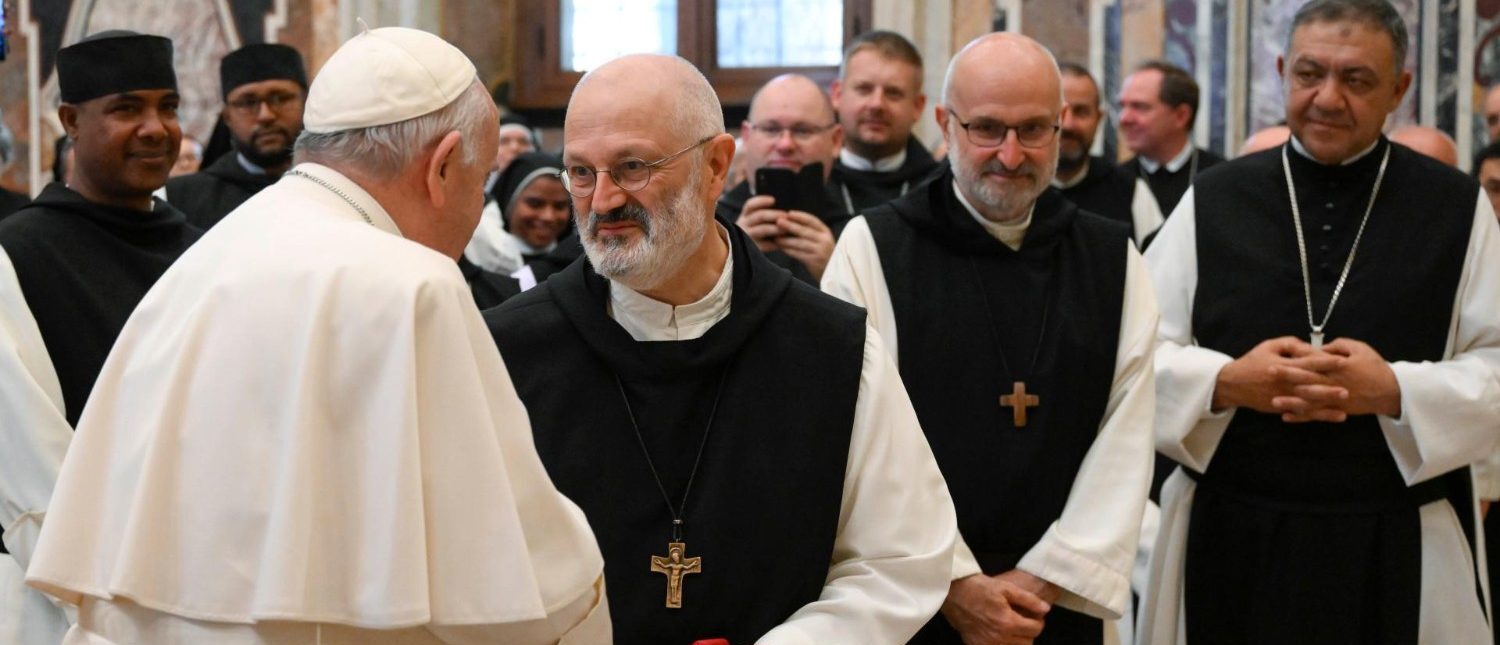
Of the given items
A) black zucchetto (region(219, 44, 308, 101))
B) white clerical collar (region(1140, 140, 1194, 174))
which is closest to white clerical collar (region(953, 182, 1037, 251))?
black zucchetto (region(219, 44, 308, 101))

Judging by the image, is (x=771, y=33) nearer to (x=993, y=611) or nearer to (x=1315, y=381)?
(x=1315, y=381)

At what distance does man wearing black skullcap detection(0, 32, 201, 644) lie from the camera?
147 inches

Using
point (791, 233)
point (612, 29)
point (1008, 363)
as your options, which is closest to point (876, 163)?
point (791, 233)

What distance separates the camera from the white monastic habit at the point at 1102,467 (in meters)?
3.92

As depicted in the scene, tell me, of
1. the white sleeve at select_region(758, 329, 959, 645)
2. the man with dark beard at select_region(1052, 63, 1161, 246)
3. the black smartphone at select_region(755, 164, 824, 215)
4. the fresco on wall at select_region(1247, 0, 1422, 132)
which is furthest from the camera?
the fresco on wall at select_region(1247, 0, 1422, 132)

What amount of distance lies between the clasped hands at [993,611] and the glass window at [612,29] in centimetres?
661

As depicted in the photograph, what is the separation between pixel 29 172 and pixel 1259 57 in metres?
6.92

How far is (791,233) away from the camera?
5.06 metres

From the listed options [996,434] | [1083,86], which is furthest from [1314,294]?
[1083,86]

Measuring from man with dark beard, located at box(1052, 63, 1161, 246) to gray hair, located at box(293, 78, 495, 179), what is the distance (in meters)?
4.47

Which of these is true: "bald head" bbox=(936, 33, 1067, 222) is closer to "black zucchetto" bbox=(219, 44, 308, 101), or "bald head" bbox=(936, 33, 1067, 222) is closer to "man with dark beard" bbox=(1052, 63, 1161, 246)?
"man with dark beard" bbox=(1052, 63, 1161, 246)

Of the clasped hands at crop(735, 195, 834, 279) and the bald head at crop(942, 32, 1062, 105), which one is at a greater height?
the bald head at crop(942, 32, 1062, 105)

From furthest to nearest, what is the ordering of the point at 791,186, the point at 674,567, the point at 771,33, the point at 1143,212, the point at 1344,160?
the point at 771,33 → the point at 1143,212 → the point at 791,186 → the point at 1344,160 → the point at 674,567

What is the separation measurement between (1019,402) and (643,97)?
4.49 ft
